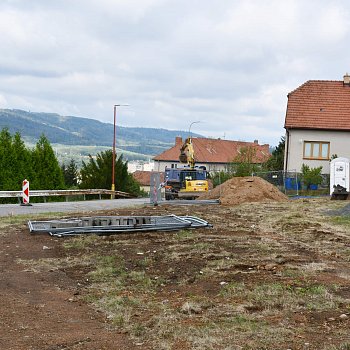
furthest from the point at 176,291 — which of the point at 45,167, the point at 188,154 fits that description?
the point at 45,167

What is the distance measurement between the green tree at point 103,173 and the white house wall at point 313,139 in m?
17.6

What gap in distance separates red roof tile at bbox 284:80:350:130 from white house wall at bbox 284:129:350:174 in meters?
0.57

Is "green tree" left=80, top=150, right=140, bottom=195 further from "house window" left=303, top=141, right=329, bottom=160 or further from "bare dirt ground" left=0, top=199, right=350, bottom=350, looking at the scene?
"bare dirt ground" left=0, top=199, right=350, bottom=350

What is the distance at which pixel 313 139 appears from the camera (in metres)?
43.8

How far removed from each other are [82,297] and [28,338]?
212 centimetres

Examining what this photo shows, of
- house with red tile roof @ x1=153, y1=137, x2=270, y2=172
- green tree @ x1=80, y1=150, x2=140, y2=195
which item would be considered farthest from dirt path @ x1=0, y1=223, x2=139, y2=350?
house with red tile roof @ x1=153, y1=137, x2=270, y2=172

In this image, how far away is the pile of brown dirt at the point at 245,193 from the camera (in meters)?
27.1

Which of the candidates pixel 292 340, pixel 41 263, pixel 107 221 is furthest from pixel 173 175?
pixel 292 340

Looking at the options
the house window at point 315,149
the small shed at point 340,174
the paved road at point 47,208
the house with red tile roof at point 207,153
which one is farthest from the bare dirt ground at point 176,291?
the house with red tile roof at point 207,153

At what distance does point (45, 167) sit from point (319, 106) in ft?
72.3

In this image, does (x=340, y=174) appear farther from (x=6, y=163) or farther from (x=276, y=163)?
(x=276, y=163)

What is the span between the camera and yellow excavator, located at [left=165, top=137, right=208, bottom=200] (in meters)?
35.9

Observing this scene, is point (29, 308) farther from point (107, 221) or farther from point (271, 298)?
point (107, 221)

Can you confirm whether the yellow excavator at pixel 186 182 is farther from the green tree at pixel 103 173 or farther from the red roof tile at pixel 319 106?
the green tree at pixel 103 173
